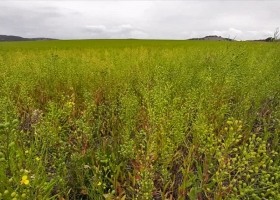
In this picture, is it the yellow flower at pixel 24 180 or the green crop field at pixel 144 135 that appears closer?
the yellow flower at pixel 24 180

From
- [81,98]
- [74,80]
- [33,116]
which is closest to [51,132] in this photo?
[33,116]

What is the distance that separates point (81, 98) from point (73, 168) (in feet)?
Result: 5.29

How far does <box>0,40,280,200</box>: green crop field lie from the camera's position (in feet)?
4.30

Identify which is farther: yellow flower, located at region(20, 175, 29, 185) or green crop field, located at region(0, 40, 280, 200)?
green crop field, located at region(0, 40, 280, 200)

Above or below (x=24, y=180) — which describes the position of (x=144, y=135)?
below

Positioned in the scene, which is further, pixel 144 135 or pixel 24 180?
pixel 144 135

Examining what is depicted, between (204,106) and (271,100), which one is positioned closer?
(204,106)

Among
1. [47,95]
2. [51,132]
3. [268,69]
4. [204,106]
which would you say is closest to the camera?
[51,132]

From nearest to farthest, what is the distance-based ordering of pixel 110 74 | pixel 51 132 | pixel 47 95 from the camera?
pixel 51 132, pixel 47 95, pixel 110 74

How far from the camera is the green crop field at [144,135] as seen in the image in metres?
1.31

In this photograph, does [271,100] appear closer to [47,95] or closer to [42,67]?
[47,95]

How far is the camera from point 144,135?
7.56 feet

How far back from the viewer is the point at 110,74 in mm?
3451

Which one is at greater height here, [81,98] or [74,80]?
[74,80]
